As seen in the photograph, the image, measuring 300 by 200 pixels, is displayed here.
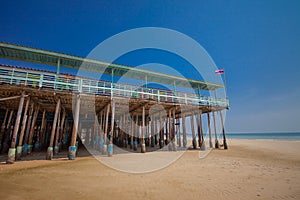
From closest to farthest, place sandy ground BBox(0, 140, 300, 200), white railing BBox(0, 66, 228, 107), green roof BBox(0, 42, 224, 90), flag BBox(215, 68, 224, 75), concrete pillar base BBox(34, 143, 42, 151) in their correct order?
1. sandy ground BBox(0, 140, 300, 200)
2. white railing BBox(0, 66, 228, 107)
3. green roof BBox(0, 42, 224, 90)
4. concrete pillar base BBox(34, 143, 42, 151)
5. flag BBox(215, 68, 224, 75)

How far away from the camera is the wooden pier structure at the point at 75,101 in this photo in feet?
31.9

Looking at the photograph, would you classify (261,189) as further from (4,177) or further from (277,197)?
(4,177)

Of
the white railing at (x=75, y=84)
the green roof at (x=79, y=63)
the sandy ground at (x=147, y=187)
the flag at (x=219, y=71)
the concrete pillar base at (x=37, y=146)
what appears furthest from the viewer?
the flag at (x=219, y=71)

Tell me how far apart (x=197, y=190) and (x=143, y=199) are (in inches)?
68.2

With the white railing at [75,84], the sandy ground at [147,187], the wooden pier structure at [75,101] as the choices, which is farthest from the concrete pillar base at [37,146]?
the sandy ground at [147,187]

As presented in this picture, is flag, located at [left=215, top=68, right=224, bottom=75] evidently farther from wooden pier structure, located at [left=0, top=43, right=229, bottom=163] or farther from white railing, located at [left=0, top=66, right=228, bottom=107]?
white railing, located at [left=0, top=66, right=228, bottom=107]

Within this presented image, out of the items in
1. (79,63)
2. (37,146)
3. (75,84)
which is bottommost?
(37,146)

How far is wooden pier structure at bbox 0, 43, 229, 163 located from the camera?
31.9 ft

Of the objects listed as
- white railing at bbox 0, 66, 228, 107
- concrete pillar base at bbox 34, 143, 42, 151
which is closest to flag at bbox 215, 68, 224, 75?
white railing at bbox 0, 66, 228, 107

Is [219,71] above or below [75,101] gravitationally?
above

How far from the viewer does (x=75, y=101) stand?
13219 millimetres

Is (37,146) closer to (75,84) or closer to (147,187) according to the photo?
(75,84)

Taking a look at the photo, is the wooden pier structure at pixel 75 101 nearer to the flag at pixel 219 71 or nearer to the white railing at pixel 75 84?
the white railing at pixel 75 84

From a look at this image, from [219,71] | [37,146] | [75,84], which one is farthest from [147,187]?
[219,71]
